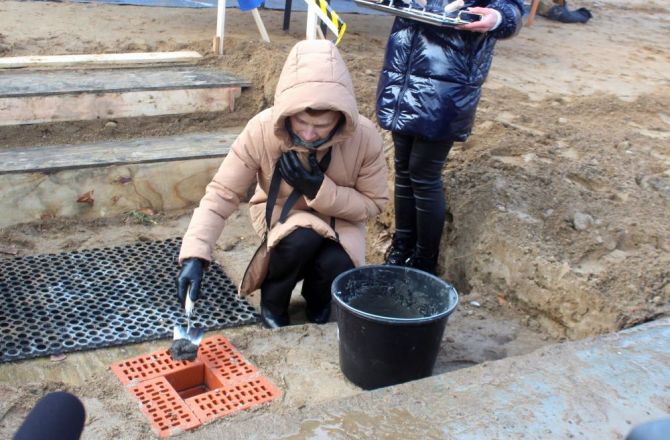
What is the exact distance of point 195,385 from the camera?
330 centimetres

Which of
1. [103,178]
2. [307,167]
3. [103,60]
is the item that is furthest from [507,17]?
[103,60]

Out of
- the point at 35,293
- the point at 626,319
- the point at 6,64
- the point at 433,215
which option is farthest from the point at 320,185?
the point at 6,64

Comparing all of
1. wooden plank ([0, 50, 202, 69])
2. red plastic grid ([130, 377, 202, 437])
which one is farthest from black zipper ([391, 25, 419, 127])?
wooden plank ([0, 50, 202, 69])

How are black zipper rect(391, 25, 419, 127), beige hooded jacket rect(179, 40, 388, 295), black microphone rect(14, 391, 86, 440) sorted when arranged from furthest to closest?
black zipper rect(391, 25, 419, 127)
beige hooded jacket rect(179, 40, 388, 295)
black microphone rect(14, 391, 86, 440)

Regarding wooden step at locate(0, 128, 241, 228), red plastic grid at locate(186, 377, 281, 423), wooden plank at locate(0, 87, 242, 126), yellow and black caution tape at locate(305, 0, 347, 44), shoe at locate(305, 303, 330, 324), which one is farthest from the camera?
wooden plank at locate(0, 87, 242, 126)

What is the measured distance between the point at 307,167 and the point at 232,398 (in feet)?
3.28

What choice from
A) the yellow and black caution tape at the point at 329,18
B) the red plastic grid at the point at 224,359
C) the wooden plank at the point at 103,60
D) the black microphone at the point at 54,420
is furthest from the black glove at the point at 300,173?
the wooden plank at the point at 103,60

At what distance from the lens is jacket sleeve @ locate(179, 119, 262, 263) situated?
3283 mm

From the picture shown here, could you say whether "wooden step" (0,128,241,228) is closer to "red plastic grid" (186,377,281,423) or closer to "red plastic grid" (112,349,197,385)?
"red plastic grid" (112,349,197,385)

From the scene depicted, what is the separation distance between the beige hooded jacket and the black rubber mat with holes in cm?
40

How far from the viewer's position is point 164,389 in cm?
304

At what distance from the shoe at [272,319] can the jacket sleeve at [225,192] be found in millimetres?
543

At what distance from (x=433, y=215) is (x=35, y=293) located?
1989mm

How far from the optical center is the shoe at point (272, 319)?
3.69 m
